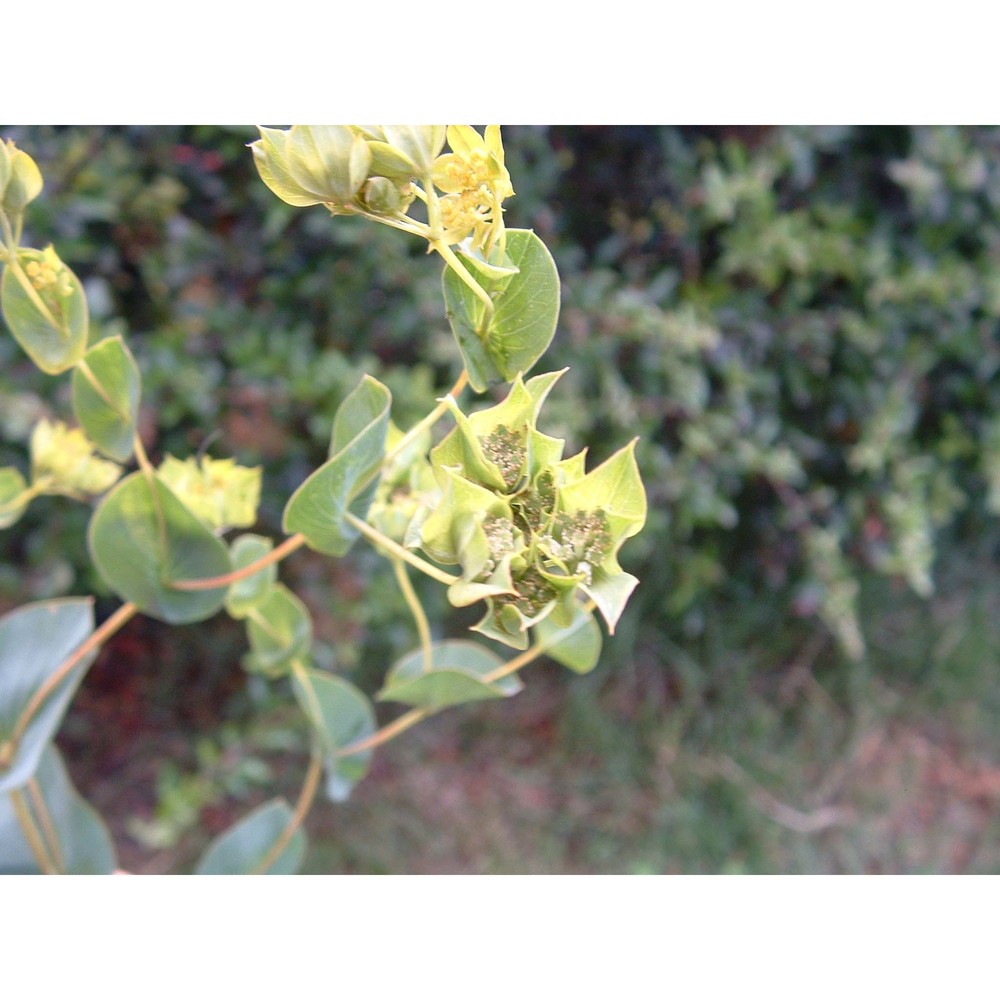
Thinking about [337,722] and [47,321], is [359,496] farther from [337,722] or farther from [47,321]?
[337,722]

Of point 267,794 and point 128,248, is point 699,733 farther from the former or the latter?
point 128,248

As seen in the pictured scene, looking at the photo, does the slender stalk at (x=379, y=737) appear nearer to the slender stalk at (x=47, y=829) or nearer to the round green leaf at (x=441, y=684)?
the round green leaf at (x=441, y=684)

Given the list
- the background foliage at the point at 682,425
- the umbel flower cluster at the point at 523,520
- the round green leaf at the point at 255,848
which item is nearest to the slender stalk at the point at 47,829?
the round green leaf at the point at 255,848

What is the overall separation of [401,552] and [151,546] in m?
0.20

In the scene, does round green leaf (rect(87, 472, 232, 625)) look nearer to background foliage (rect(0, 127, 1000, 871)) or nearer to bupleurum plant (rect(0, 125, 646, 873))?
bupleurum plant (rect(0, 125, 646, 873))

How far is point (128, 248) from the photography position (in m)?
1.09

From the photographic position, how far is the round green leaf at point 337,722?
0.57 metres

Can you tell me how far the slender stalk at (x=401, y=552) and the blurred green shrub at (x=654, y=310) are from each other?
0.65 m

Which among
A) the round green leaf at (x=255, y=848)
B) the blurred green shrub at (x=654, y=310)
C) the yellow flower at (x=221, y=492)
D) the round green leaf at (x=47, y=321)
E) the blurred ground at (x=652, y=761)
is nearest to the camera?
the round green leaf at (x=47, y=321)

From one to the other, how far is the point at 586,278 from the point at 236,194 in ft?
1.38

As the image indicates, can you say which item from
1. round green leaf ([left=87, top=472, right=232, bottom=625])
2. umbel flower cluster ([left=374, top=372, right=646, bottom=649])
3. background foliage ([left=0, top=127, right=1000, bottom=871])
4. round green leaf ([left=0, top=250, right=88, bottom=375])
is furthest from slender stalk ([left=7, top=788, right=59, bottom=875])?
background foliage ([left=0, top=127, right=1000, bottom=871])

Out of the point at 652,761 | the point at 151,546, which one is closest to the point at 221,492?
the point at 151,546

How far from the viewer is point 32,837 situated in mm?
513

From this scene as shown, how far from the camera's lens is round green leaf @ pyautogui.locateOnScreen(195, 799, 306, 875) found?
0.65m
